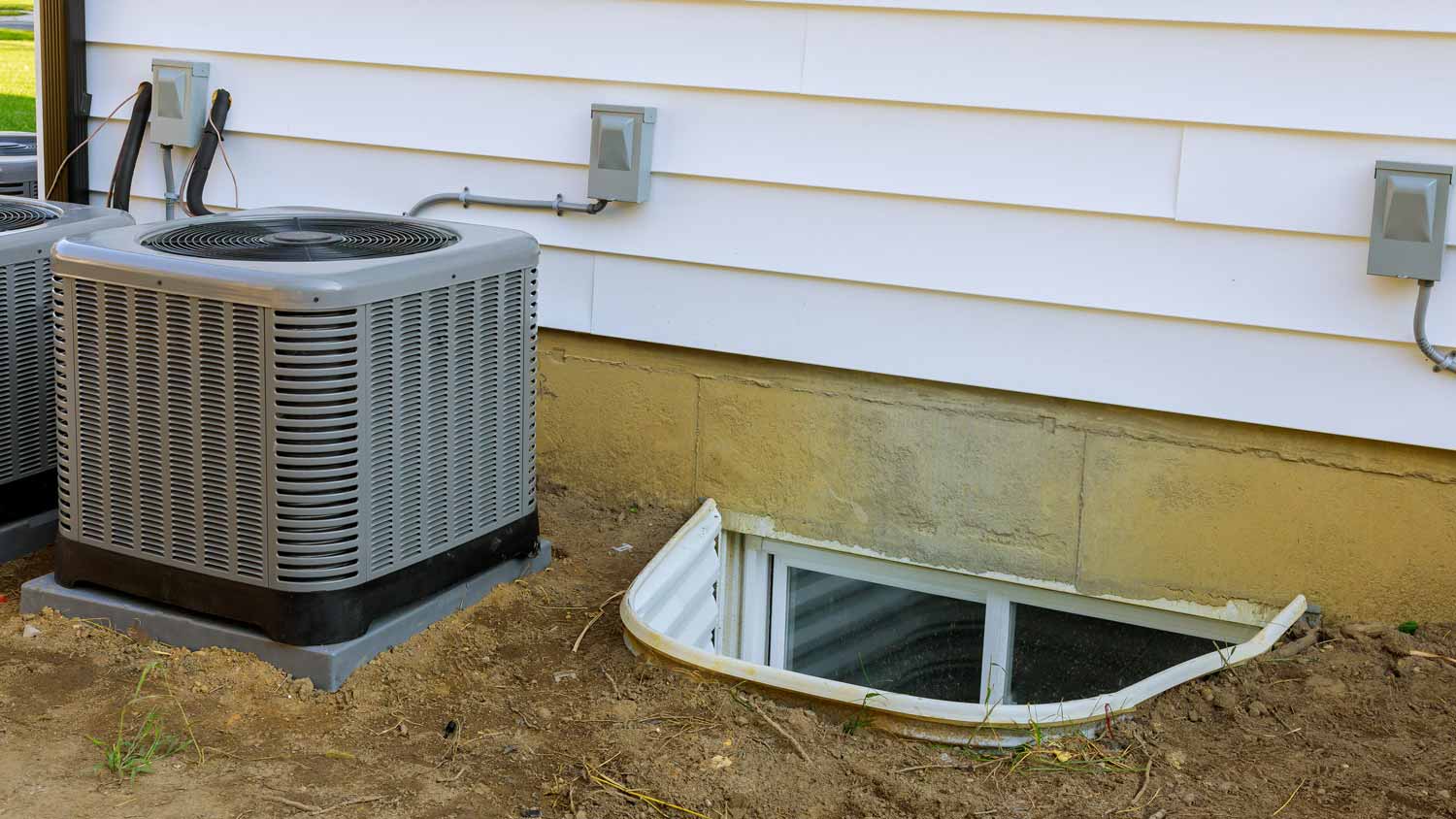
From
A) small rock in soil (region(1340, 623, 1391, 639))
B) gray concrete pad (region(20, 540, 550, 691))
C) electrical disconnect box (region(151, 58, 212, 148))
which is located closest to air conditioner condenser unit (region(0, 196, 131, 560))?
gray concrete pad (region(20, 540, 550, 691))

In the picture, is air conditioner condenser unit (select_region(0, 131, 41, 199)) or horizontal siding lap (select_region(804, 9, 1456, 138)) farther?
air conditioner condenser unit (select_region(0, 131, 41, 199))

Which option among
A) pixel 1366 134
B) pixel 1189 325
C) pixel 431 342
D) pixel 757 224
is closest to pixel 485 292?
pixel 431 342

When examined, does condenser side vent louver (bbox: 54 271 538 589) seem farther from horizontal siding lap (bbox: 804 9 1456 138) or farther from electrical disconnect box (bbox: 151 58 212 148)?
electrical disconnect box (bbox: 151 58 212 148)

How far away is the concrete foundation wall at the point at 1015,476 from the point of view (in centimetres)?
302

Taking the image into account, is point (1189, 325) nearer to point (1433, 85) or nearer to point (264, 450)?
point (1433, 85)

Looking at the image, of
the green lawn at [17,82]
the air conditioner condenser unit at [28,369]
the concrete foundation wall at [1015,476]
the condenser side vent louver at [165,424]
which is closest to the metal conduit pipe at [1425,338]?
the concrete foundation wall at [1015,476]

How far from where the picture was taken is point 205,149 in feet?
13.0

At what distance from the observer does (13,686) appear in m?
2.67

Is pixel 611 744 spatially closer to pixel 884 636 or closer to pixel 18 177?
pixel 884 636

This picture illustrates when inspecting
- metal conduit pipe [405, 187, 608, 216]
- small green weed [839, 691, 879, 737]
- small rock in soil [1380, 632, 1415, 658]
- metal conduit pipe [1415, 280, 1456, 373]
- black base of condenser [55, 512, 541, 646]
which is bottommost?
small green weed [839, 691, 879, 737]

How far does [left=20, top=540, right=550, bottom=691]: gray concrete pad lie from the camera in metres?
2.70

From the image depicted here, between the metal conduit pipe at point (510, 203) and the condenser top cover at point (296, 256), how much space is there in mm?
469

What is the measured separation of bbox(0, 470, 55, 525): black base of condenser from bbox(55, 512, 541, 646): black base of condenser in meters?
0.47

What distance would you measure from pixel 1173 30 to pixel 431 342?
1.71 m
